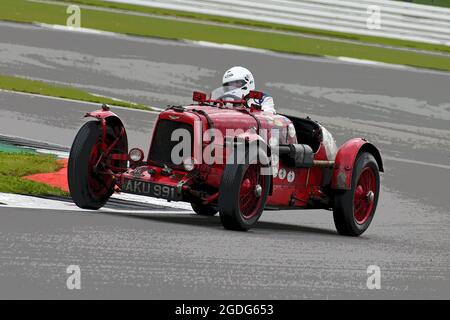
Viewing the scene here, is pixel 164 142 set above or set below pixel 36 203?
above

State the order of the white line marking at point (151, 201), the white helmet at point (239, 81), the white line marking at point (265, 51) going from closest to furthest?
1. the white helmet at point (239, 81)
2. the white line marking at point (151, 201)
3. the white line marking at point (265, 51)

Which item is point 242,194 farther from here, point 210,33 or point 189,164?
point 210,33

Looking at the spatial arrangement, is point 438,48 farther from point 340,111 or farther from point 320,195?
point 320,195

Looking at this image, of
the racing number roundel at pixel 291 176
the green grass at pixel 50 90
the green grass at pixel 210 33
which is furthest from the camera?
the green grass at pixel 210 33

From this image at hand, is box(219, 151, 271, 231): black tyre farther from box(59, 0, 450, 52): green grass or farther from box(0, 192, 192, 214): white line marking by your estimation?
box(59, 0, 450, 52): green grass

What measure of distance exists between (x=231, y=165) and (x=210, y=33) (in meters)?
18.9

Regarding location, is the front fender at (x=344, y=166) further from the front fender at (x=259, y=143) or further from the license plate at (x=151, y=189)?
the license plate at (x=151, y=189)

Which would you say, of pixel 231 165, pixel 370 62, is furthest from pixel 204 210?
pixel 370 62

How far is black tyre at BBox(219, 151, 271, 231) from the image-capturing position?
10.3m

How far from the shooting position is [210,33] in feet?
95.3

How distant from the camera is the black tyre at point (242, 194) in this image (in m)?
10.3

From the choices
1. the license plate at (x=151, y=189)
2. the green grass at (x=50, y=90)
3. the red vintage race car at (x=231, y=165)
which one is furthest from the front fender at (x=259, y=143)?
the green grass at (x=50, y=90)

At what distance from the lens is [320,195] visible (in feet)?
39.0
